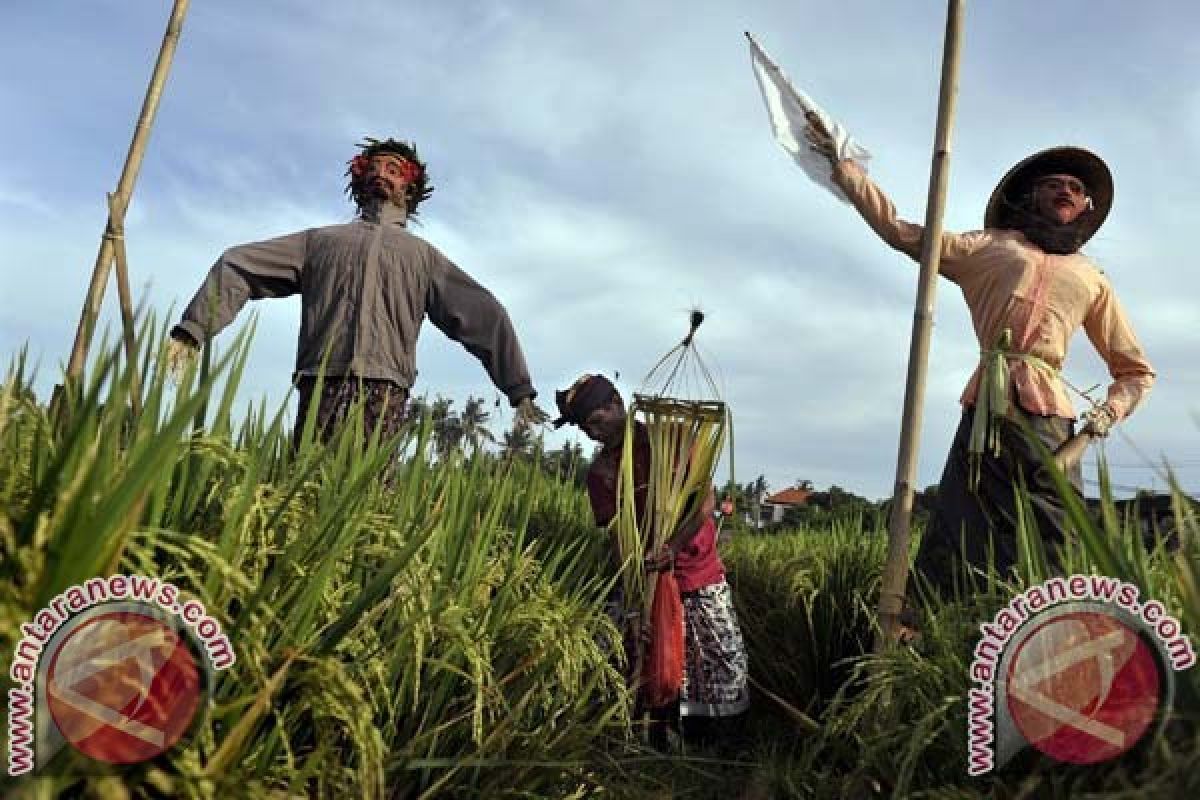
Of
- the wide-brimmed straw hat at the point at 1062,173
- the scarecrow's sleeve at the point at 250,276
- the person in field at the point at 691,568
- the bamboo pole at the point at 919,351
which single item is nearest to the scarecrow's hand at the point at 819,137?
the bamboo pole at the point at 919,351

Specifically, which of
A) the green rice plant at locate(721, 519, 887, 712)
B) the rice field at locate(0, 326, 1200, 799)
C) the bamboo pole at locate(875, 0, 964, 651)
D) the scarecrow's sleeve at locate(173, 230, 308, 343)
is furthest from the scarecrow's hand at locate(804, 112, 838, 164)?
the scarecrow's sleeve at locate(173, 230, 308, 343)

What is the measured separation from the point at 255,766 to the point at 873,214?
7.48 ft

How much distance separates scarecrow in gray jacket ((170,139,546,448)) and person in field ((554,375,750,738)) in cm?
Answer: 38

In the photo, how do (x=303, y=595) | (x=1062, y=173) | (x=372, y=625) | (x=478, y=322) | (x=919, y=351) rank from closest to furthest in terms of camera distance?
(x=303, y=595)
(x=372, y=625)
(x=919, y=351)
(x=1062, y=173)
(x=478, y=322)

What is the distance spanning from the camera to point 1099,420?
2693mm

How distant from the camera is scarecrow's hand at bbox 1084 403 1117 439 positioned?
269cm

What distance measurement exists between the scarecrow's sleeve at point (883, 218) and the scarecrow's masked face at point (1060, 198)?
0.26 metres

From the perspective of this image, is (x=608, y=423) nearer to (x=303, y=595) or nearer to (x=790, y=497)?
(x=303, y=595)

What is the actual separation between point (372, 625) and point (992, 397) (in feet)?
6.17

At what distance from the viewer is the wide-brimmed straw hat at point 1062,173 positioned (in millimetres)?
2953

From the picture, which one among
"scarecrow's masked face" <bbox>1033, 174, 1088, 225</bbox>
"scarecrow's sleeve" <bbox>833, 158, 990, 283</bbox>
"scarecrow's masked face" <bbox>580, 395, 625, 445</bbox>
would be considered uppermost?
"scarecrow's masked face" <bbox>1033, 174, 1088, 225</bbox>

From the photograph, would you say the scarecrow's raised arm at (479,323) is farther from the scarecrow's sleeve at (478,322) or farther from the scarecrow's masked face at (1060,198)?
the scarecrow's masked face at (1060,198)

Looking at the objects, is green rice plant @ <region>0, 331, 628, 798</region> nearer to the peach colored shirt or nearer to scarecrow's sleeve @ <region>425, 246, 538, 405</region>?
scarecrow's sleeve @ <region>425, 246, 538, 405</region>

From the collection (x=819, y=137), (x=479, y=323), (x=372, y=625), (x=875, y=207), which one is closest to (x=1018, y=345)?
(x=875, y=207)
